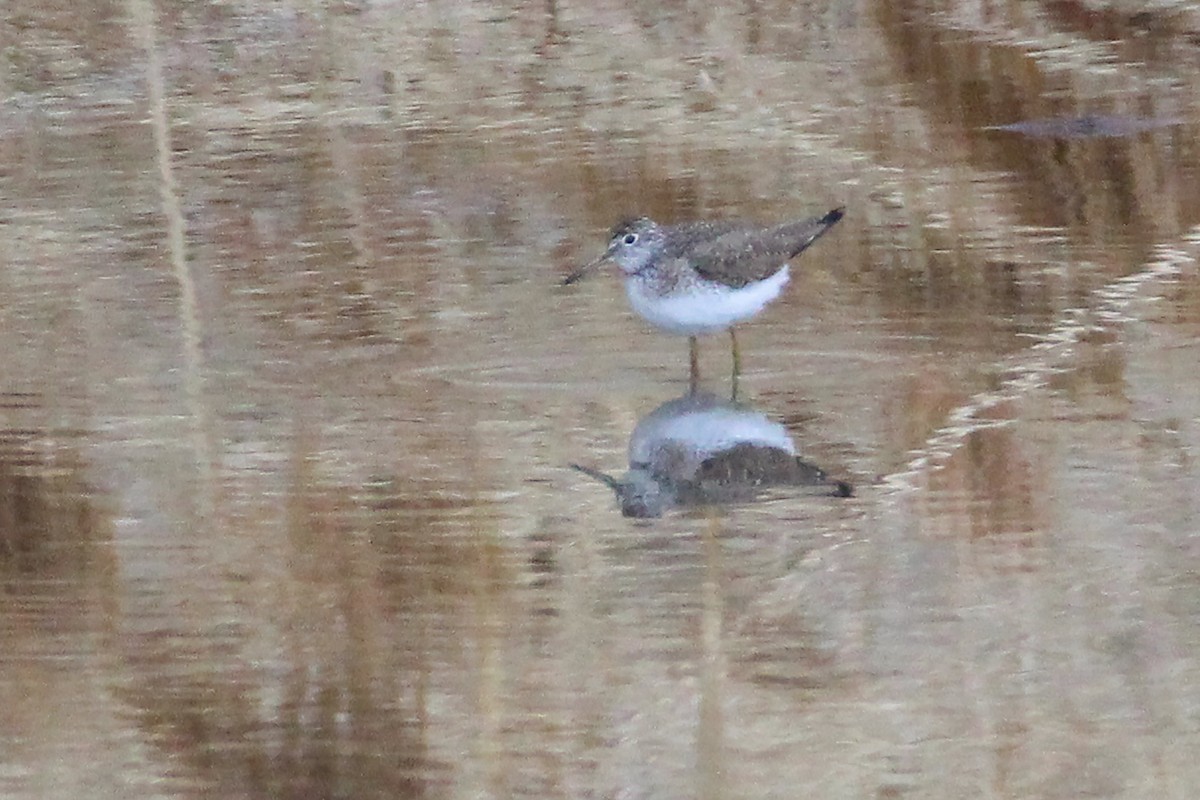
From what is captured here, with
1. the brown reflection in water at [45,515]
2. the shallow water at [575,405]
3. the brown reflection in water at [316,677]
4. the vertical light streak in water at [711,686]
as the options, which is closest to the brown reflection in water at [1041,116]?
the shallow water at [575,405]

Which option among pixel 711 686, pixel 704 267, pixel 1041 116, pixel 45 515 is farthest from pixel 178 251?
pixel 1041 116

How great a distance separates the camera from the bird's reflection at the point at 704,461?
70cm

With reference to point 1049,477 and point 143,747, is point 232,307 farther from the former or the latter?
point 1049,477

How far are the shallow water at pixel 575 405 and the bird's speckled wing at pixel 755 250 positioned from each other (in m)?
0.02

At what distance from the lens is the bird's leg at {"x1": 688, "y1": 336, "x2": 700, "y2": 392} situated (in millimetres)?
799

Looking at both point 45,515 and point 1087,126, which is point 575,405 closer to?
point 45,515

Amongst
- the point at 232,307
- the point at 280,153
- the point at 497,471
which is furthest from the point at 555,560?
the point at 280,153

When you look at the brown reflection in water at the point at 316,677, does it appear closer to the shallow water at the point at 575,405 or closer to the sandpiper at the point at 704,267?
the shallow water at the point at 575,405

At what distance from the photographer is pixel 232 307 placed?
86cm

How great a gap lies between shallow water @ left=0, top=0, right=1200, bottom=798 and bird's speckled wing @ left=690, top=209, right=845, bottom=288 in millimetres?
17

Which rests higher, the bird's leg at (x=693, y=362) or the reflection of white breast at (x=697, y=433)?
the bird's leg at (x=693, y=362)

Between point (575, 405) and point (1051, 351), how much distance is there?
0.96 ft

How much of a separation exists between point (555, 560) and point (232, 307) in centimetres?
32

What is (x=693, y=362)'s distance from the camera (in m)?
0.82
